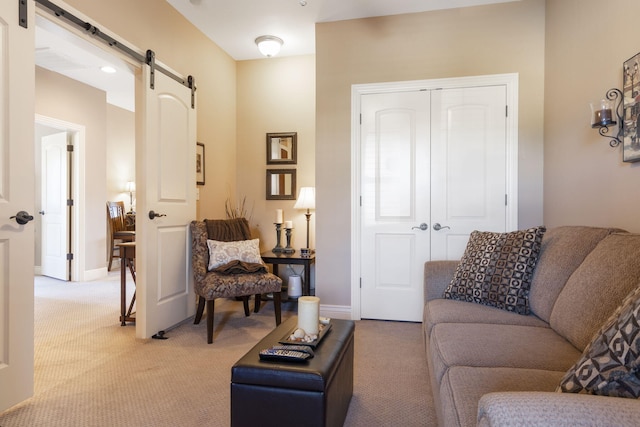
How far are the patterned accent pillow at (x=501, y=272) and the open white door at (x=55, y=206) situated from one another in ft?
16.8

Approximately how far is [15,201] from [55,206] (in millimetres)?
4018

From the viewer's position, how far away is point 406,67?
331cm

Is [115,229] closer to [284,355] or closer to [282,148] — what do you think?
[282,148]

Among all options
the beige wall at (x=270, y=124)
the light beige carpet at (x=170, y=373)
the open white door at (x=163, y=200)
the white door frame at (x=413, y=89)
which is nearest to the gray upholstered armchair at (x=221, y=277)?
the open white door at (x=163, y=200)

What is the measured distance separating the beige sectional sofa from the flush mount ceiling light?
2.91 meters

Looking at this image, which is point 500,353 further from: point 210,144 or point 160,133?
point 210,144

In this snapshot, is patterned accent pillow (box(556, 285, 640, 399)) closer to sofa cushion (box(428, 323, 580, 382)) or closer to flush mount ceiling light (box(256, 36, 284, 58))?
sofa cushion (box(428, 323, 580, 382))

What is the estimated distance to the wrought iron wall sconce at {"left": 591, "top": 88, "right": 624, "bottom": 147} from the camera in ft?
6.48

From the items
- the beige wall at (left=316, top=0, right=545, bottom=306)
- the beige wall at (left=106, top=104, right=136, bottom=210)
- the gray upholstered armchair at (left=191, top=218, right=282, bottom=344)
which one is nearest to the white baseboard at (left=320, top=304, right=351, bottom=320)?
the beige wall at (left=316, top=0, right=545, bottom=306)

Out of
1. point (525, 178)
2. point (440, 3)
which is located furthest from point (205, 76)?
point (525, 178)

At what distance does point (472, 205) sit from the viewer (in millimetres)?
3197

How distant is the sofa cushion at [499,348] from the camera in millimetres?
1357

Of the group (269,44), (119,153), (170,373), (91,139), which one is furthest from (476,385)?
(119,153)

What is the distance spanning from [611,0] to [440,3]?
4.41 ft
